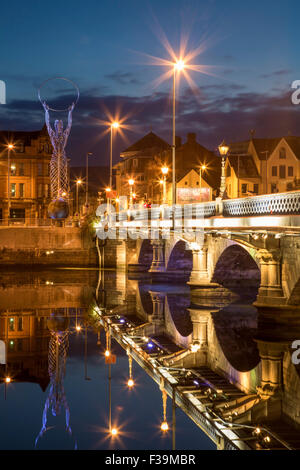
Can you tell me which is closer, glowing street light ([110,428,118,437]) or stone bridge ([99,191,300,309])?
glowing street light ([110,428,118,437])

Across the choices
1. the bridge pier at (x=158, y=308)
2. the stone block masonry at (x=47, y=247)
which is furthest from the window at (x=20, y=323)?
the stone block masonry at (x=47, y=247)

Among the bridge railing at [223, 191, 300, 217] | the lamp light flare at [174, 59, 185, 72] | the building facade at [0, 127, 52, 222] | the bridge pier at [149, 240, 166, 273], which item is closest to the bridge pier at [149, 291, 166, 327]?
the bridge pier at [149, 240, 166, 273]

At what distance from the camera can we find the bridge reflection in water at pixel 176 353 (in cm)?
1831

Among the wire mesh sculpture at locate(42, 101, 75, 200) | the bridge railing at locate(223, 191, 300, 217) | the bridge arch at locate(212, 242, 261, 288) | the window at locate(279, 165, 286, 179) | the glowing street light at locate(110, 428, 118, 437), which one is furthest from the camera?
the window at locate(279, 165, 286, 179)

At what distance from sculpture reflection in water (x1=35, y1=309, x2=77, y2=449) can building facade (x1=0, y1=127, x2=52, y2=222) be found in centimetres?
5944

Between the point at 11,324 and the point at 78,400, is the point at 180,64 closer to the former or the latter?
the point at 11,324

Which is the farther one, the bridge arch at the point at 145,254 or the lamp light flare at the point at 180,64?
the bridge arch at the point at 145,254

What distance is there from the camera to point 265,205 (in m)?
29.6

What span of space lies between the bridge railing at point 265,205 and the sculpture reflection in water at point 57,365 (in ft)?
35.3

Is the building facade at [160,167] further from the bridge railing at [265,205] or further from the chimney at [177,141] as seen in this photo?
the bridge railing at [265,205]

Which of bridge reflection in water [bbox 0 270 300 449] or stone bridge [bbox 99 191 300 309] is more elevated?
stone bridge [bbox 99 191 300 309]

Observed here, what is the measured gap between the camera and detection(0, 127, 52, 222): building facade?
99312mm

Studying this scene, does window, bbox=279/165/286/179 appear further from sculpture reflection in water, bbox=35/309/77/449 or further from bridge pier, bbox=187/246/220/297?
sculpture reflection in water, bbox=35/309/77/449
